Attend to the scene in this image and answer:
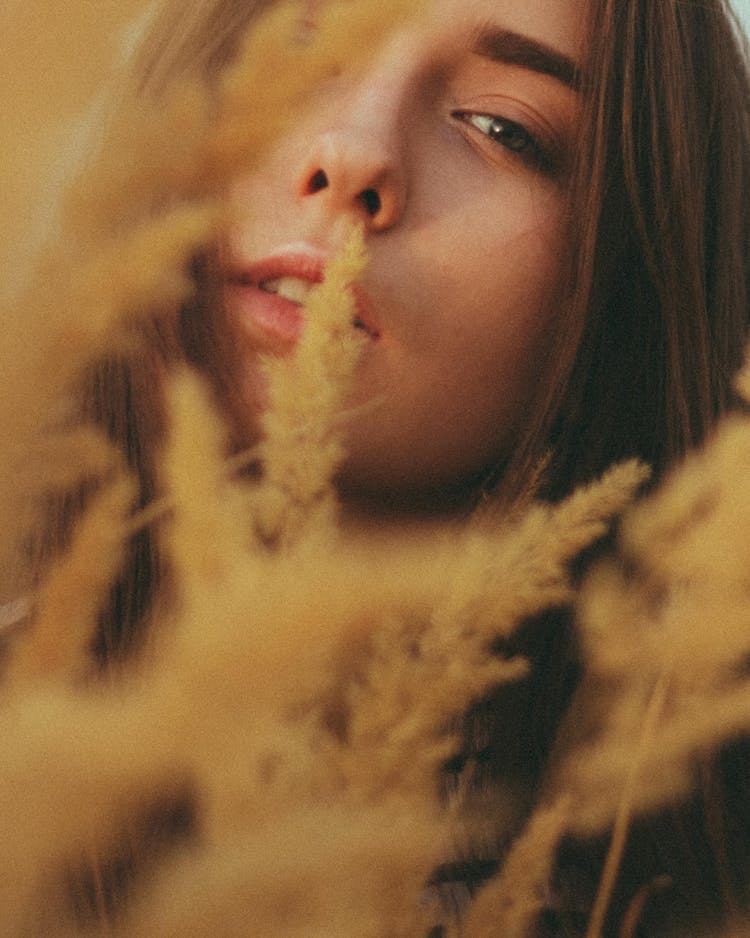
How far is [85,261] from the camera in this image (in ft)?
0.55

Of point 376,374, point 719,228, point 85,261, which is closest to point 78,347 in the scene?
point 85,261

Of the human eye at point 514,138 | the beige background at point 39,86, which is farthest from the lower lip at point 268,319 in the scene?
the beige background at point 39,86

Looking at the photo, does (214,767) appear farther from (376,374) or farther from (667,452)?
(667,452)

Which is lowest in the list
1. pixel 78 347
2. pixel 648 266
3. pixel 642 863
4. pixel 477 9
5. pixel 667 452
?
pixel 642 863

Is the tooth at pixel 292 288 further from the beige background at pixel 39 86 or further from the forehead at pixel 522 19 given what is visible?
the beige background at pixel 39 86

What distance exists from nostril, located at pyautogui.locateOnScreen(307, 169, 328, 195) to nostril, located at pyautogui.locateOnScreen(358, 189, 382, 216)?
0.03m

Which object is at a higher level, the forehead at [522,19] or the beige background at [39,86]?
the forehead at [522,19]

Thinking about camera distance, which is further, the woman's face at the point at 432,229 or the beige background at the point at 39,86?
the woman's face at the point at 432,229

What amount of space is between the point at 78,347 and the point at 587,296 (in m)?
0.70

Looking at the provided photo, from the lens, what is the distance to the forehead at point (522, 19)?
2.45ft

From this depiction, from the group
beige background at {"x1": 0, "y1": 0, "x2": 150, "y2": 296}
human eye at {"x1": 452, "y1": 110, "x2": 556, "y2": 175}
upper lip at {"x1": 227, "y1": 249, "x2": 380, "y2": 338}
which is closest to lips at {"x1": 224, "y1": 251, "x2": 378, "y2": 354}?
upper lip at {"x1": 227, "y1": 249, "x2": 380, "y2": 338}

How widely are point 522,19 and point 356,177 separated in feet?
0.80

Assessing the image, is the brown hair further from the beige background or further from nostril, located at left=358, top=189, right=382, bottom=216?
the beige background

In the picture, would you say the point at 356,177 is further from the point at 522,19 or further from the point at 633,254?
the point at 633,254
